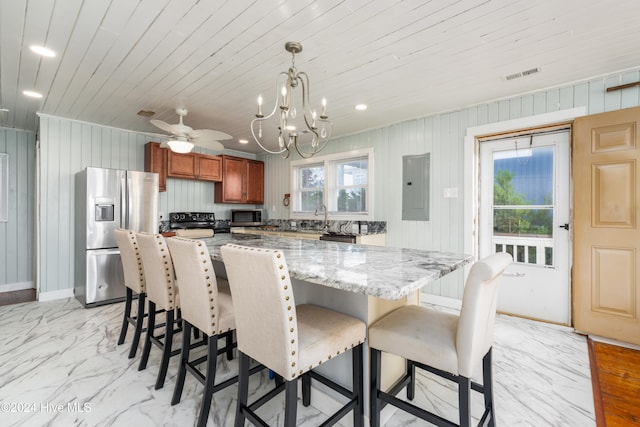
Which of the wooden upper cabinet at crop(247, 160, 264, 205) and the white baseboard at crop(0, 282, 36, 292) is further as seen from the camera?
the wooden upper cabinet at crop(247, 160, 264, 205)

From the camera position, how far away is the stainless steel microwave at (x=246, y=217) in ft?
18.5

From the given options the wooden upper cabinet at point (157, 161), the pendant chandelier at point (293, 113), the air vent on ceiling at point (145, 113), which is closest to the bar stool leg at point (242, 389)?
the pendant chandelier at point (293, 113)

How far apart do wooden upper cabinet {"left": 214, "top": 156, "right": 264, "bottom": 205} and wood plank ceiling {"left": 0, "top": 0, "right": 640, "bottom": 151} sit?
82.1 inches

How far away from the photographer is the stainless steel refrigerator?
3596 millimetres

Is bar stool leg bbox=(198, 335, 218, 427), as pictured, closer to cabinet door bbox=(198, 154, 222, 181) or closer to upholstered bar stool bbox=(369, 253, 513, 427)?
upholstered bar stool bbox=(369, 253, 513, 427)

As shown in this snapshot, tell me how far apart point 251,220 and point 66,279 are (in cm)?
290

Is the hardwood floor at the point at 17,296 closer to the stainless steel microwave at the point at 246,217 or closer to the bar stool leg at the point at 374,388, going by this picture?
the stainless steel microwave at the point at 246,217

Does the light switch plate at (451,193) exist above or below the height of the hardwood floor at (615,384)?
above

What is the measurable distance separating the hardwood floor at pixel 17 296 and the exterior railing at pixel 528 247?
595 cm

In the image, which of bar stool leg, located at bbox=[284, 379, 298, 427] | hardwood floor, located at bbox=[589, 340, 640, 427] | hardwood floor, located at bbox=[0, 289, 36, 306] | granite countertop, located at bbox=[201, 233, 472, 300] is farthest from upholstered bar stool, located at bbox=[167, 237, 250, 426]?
hardwood floor, located at bbox=[0, 289, 36, 306]

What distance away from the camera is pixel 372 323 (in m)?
1.51

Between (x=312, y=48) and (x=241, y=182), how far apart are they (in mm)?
3754

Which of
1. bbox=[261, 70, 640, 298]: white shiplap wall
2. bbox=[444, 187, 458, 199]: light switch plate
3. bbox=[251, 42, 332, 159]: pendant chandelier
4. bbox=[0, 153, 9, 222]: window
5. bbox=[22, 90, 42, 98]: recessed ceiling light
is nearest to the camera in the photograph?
bbox=[251, 42, 332, 159]: pendant chandelier

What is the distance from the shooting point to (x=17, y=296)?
4.07m
